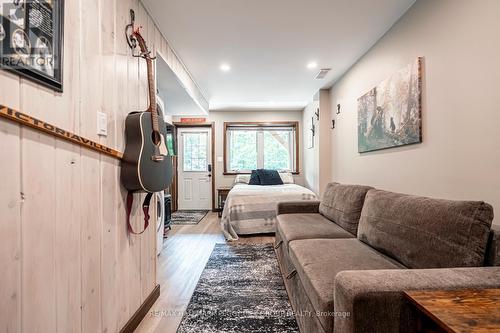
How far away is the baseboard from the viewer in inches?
62.6

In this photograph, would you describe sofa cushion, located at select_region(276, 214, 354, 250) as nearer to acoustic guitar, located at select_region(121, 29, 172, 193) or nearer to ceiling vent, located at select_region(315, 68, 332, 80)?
acoustic guitar, located at select_region(121, 29, 172, 193)

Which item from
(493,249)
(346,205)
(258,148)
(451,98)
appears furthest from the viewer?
(258,148)

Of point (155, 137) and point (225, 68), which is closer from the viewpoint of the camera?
point (155, 137)

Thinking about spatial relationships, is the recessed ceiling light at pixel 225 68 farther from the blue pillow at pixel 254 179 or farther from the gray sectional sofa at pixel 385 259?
the blue pillow at pixel 254 179

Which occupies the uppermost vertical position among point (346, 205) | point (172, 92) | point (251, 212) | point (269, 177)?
point (172, 92)

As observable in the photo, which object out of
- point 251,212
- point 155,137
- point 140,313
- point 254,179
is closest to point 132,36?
point 155,137

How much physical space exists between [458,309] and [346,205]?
1.61 meters

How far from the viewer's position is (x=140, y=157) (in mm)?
1521

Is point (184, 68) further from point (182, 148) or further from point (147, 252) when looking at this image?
point (182, 148)

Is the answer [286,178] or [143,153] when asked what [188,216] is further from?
[143,153]

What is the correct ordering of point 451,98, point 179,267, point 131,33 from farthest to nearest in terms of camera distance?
point 179,267 < point 131,33 < point 451,98

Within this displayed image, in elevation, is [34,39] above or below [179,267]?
above

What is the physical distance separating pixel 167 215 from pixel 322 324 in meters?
3.24

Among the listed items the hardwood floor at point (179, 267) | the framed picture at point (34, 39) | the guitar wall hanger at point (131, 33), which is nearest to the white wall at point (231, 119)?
the hardwood floor at point (179, 267)
